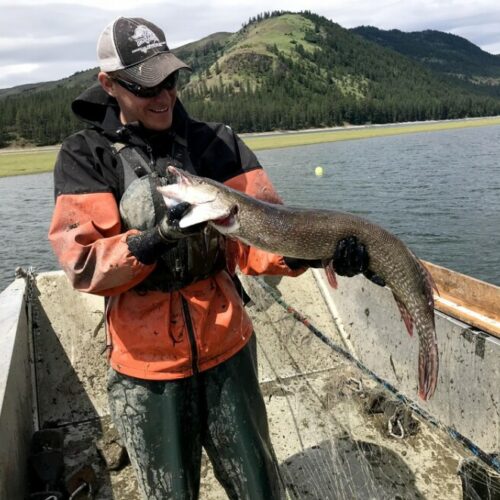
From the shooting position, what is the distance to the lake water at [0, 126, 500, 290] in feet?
59.2

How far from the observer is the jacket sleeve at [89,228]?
2.63m

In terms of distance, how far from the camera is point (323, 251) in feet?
10.6

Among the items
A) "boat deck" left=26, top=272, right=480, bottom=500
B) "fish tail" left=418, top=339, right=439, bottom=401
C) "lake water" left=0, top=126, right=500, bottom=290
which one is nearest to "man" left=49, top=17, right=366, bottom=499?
"fish tail" left=418, top=339, right=439, bottom=401

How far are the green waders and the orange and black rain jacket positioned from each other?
0.30 ft

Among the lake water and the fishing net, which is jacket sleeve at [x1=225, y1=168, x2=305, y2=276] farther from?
the lake water

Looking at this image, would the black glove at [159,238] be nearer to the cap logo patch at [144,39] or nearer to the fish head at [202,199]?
the fish head at [202,199]

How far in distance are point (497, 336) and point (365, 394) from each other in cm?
189


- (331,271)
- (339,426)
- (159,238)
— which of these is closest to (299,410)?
(339,426)

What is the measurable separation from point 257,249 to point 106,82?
127 cm

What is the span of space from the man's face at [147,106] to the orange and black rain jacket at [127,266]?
0.07m

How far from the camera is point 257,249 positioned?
10.6 feet

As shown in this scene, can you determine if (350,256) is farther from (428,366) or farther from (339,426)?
(339,426)

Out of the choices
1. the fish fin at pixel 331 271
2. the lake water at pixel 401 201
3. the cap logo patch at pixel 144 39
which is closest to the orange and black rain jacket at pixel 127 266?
the cap logo patch at pixel 144 39

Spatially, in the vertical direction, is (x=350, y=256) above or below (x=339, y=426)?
above
